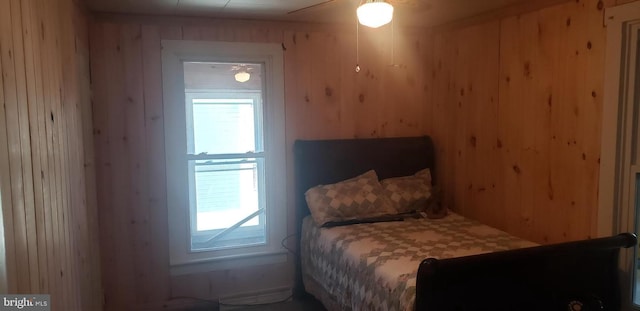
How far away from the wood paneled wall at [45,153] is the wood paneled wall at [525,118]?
272 centimetres

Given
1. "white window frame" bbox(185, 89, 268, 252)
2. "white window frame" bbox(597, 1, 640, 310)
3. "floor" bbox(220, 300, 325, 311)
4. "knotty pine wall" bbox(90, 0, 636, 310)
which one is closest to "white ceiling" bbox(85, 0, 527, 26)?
"knotty pine wall" bbox(90, 0, 636, 310)

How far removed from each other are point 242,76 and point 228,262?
1.45m

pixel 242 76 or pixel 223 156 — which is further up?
pixel 242 76

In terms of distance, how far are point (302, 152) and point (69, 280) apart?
195 centimetres

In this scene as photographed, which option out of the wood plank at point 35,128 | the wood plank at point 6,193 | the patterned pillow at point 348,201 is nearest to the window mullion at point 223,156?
the patterned pillow at point 348,201

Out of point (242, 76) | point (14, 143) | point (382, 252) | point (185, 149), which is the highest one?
point (242, 76)

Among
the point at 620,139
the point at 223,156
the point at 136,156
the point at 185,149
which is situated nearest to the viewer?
the point at 620,139

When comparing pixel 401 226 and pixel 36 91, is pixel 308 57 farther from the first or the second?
pixel 36 91

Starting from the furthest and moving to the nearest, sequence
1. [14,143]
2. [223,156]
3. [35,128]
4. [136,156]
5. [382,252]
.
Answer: [223,156]
[136,156]
[382,252]
[35,128]
[14,143]

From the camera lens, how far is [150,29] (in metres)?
3.26

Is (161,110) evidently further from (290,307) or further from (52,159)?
(290,307)

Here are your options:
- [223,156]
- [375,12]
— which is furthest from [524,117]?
[223,156]

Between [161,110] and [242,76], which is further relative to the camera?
[242,76]

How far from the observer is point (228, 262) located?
3.57m
